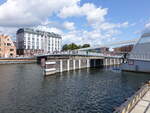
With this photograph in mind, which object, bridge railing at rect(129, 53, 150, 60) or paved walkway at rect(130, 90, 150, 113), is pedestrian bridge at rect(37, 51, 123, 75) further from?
paved walkway at rect(130, 90, 150, 113)

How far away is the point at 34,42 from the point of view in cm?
15562

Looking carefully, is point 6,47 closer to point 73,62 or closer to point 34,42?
point 34,42

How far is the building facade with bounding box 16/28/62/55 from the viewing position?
146 meters

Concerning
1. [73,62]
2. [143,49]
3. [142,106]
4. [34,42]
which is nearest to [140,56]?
[143,49]

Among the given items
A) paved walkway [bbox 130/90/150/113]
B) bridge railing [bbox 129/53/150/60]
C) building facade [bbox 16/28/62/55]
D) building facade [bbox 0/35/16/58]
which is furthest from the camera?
building facade [bbox 16/28/62/55]

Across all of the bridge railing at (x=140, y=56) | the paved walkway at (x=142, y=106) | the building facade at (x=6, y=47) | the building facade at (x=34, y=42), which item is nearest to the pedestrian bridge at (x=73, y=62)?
the bridge railing at (x=140, y=56)

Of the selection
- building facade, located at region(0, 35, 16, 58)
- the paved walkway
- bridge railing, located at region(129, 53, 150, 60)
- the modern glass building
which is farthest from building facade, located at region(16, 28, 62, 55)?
the paved walkway

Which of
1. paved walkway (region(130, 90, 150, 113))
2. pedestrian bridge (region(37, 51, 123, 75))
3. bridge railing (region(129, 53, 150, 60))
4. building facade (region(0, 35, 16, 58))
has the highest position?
building facade (region(0, 35, 16, 58))

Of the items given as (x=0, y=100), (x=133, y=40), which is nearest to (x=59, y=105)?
(x=0, y=100)

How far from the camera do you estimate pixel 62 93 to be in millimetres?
25406

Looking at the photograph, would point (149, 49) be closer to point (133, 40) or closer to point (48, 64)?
point (133, 40)

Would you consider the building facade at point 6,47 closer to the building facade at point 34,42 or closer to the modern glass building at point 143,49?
the building facade at point 34,42

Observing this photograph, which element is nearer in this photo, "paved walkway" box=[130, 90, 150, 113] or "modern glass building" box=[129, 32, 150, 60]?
"paved walkway" box=[130, 90, 150, 113]

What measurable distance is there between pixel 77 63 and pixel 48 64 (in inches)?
881
